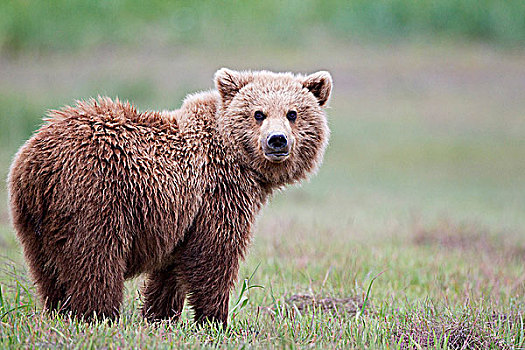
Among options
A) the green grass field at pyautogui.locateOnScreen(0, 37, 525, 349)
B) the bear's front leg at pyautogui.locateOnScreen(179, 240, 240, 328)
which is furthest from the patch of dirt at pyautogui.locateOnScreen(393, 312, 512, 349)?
the bear's front leg at pyautogui.locateOnScreen(179, 240, 240, 328)

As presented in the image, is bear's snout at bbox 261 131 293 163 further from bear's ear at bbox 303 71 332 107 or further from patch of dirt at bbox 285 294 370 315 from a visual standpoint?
patch of dirt at bbox 285 294 370 315

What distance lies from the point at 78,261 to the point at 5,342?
694 millimetres

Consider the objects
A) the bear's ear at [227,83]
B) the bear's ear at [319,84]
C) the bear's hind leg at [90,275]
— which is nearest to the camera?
the bear's hind leg at [90,275]

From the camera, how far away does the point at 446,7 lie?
27.5m

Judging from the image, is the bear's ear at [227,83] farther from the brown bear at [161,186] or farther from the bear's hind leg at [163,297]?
the bear's hind leg at [163,297]

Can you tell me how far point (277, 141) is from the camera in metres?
4.81

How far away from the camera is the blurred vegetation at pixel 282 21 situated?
23.6 m

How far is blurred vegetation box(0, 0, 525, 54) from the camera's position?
77.4ft

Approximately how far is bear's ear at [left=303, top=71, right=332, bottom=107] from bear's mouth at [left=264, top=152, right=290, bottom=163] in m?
0.77

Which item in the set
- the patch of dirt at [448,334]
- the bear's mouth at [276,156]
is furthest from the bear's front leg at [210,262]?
the patch of dirt at [448,334]

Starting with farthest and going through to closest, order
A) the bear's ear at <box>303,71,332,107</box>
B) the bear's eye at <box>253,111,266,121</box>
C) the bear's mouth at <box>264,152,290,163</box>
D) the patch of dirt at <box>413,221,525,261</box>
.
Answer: the patch of dirt at <box>413,221,525,261</box> → the bear's ear at <box>303,71,332,107</box> → the bear's eye at <box>253,111,266,121</box> → the bear's mouth at <box>264,152,290,163</box>

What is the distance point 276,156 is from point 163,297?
148 centimetres

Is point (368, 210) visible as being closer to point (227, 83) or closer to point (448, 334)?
point (227, 83)

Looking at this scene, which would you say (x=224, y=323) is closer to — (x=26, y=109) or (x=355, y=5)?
(x=26, y=109)
